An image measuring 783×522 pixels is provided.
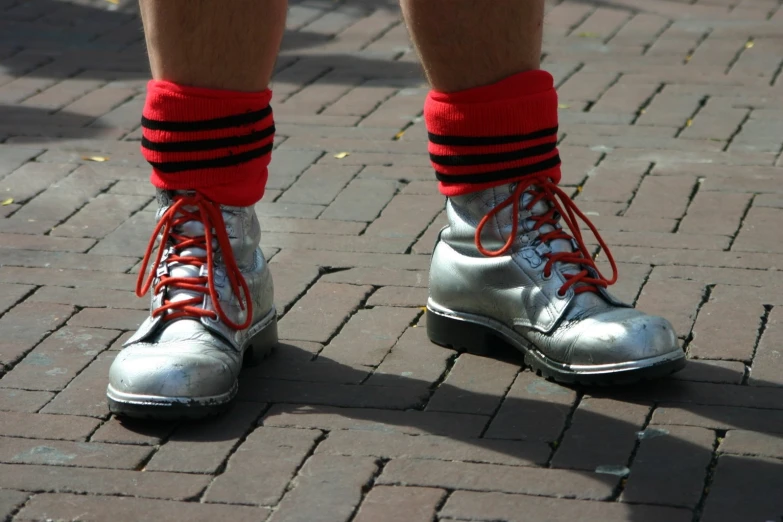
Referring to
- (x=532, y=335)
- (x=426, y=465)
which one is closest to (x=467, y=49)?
(x=532, y=335)

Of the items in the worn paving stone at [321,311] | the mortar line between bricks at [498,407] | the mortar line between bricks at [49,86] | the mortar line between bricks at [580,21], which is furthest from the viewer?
the mortar line between bricks at [580,21]

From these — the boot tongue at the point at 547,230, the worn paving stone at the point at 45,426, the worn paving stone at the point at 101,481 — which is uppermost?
the boot tongue at the point at 547,230

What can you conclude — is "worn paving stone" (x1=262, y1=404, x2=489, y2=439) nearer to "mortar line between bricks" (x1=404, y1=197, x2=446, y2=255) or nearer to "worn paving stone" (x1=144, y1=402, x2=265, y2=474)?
"worn paving stone" (x1=144, y1=402, x2=265, y2=474)

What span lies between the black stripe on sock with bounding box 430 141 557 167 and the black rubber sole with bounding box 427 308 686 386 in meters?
0.33

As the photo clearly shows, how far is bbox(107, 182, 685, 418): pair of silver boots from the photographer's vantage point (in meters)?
2.27

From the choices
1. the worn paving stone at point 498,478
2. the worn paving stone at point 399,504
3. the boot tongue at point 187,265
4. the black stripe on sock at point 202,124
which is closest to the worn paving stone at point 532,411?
the worn paving stone at point 498,478

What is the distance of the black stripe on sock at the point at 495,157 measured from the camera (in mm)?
2438

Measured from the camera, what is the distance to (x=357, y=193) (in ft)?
12.1

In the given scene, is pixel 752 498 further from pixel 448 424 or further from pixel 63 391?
pixel 63 391

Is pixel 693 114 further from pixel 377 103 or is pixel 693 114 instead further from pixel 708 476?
pixel 708 476

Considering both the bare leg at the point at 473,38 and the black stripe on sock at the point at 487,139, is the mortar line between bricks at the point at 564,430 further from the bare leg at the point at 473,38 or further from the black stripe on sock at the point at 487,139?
the bare leg at the point at 473,38

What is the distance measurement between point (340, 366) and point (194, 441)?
416mm

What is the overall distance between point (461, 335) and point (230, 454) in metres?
0.63

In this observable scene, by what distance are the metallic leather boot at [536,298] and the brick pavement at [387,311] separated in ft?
0.23
